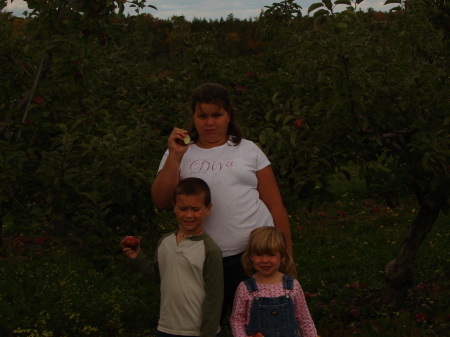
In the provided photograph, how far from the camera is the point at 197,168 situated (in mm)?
2697

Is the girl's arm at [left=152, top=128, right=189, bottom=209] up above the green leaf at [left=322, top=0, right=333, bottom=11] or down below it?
below

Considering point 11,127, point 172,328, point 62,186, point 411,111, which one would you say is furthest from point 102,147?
point 411,111

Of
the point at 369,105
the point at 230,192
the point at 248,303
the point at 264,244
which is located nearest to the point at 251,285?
the point at 248,303

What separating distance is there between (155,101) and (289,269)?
3.58 m

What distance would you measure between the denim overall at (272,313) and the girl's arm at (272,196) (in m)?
0.26

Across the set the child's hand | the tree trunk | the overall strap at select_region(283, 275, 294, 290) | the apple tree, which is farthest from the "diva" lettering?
the tree trunk

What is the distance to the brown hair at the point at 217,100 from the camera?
270cm

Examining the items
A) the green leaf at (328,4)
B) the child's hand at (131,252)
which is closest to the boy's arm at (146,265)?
the child's hand at (131,252)

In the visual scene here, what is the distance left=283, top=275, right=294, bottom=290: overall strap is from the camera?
267 cm

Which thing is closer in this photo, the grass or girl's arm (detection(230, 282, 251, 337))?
girl's arm (detection(230, 282, 251, 337))

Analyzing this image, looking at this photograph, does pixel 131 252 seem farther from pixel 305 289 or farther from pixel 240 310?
pixel 305 289

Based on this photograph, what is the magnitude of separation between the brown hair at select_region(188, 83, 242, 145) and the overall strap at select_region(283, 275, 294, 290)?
61 cm

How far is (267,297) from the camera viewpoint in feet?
8.66

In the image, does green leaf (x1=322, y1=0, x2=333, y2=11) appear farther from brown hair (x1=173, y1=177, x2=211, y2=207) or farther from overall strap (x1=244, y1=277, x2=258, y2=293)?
overall strap (x1=244, y1=277, x2=258, y2=293)
